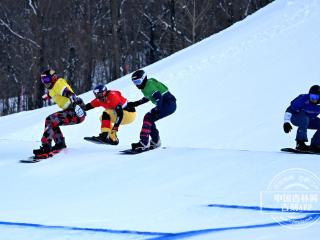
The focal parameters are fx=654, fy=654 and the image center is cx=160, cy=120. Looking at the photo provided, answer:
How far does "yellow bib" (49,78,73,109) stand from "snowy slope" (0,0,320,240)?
0.86 meters

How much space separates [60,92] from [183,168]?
2.65 metres

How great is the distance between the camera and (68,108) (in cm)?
1073

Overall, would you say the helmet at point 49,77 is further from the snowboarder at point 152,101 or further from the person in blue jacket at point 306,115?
the person in blue jacket at point 306,115

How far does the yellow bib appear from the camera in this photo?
1061 cm

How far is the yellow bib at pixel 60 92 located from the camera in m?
10.6

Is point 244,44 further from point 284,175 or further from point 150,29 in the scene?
point 150,29

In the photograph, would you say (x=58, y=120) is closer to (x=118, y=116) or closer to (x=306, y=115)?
(x=118, y=116)

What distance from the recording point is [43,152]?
419 inches

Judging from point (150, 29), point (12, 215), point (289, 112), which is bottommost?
point (12, 215)

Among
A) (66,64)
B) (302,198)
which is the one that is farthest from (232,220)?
(66,64)

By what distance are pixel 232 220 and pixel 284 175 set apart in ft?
6.90

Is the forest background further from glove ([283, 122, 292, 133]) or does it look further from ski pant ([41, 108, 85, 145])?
glove ([283, 122, 292, 133])

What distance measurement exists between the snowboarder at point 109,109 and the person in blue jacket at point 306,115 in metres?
2.78

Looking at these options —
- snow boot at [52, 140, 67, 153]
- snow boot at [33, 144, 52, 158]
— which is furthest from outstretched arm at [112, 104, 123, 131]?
snow boot at [33, 144, 52, 158]
